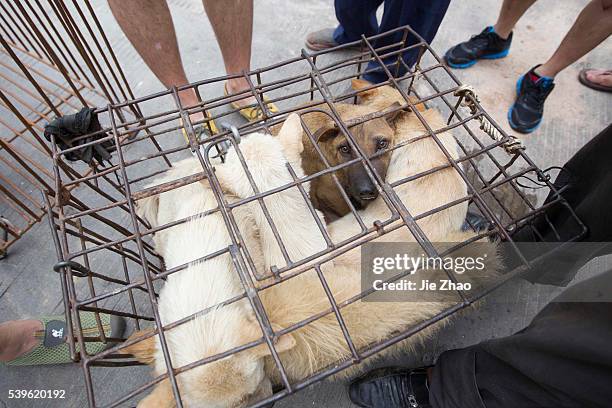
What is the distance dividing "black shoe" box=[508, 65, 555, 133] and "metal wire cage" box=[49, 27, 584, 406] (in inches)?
12.2

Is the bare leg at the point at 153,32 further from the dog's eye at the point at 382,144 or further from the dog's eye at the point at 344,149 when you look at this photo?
the dog's eye at the point at 382,144

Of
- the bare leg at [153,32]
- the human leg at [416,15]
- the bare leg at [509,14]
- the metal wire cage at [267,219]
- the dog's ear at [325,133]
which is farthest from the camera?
the bare leg at [509,14]

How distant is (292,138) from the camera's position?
1472mm

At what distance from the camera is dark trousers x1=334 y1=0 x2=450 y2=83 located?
8.29ft

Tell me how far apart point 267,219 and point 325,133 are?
2.98ft

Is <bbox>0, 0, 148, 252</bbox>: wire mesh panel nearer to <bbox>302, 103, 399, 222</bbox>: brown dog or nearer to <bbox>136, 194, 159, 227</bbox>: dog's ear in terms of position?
<bbox>136, 194, 159, 227</bbox>: dog's ear

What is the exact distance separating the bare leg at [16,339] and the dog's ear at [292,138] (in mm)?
1663

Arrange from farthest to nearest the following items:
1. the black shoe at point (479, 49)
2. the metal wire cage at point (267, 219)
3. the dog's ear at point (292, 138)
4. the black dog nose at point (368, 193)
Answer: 1. the black shoe at point (479, 49)
2. the black dog nose at point (368, 193)
3. the dog's ear at point (292, 138)
4. the metal wire cage at point (267, 219)

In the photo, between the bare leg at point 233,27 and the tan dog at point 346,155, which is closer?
the tan dog at point 346,155

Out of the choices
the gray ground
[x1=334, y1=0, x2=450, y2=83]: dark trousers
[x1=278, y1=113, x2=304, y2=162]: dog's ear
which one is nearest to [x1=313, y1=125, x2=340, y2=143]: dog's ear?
[x1=278, y1=113, x2=304, y2=162]: dog's ear

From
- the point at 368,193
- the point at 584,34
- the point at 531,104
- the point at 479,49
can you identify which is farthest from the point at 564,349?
the point at 479,49

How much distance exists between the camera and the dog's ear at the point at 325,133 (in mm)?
1867

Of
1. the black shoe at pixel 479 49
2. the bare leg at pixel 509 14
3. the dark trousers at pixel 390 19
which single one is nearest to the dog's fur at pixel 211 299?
the dark trousers at pixel 390 19

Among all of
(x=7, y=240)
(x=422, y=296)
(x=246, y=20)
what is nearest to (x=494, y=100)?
(x=246, y=20)
